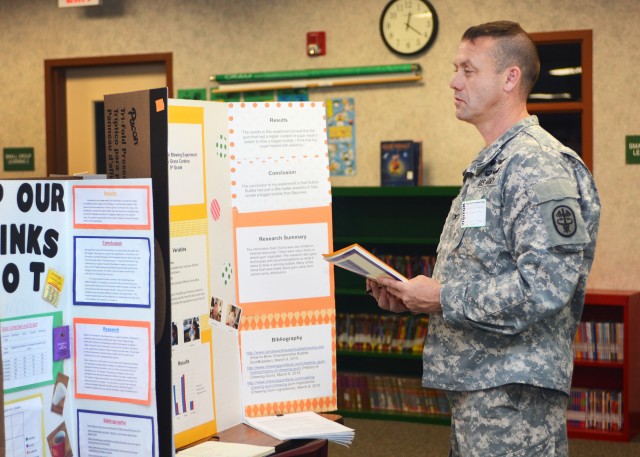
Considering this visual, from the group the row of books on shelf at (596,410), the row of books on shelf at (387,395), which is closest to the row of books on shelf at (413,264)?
the row of books on shelf at (387,395)

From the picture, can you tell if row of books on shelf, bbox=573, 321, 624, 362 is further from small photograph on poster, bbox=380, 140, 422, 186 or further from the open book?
the open book

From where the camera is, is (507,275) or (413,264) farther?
(413,264)

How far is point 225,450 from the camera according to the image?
6.70 feet

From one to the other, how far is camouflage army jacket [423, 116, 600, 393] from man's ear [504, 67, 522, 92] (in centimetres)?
11

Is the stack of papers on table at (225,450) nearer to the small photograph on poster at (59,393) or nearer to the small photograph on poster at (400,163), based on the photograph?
the small photograph on poster at (59,393)

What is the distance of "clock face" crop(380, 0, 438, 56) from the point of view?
5895 mm

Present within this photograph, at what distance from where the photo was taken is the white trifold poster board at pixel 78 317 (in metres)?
1.79

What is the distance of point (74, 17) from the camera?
698 centimetres

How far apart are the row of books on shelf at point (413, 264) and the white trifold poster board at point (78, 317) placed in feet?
13.3

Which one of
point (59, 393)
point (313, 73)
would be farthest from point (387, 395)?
point (59, 393)

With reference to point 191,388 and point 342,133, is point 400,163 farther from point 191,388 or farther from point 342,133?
point 191,388

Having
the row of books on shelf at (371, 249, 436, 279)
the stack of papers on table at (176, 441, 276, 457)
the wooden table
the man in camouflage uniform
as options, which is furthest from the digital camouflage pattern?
the row of books on shelf at (371, 249, 436, 279)

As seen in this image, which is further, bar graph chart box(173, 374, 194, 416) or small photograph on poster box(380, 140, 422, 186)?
small photograph on poster box(380, 140, 422, 186)

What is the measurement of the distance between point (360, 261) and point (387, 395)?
3.85m
